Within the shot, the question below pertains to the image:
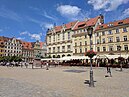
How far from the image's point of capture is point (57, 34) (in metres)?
74.8

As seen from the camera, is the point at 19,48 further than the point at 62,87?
Yes

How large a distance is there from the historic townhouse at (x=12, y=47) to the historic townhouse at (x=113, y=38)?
5666 cm

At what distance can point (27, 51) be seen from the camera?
10575cm

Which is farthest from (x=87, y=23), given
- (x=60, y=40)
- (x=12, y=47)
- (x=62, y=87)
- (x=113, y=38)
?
(x=62, y=87)

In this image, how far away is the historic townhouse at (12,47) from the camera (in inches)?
3696

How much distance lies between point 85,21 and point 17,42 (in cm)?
4959

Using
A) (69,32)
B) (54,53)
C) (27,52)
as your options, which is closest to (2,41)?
(27,52)

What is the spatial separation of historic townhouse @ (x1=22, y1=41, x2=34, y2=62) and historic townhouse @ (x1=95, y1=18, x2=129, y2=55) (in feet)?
193

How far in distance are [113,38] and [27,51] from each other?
66046 millimetres

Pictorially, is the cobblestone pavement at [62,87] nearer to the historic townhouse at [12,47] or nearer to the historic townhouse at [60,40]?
the historic townhouse at [60,40]

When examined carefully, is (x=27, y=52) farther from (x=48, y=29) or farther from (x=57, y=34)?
(x=57, y=34)

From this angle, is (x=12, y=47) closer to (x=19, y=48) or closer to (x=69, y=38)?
(x=19, y=48)

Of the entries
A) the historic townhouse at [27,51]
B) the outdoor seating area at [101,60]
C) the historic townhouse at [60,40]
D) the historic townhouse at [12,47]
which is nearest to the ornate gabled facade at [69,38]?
the historic townhouse at [60,40]

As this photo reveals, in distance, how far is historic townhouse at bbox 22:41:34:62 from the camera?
10356 cm
